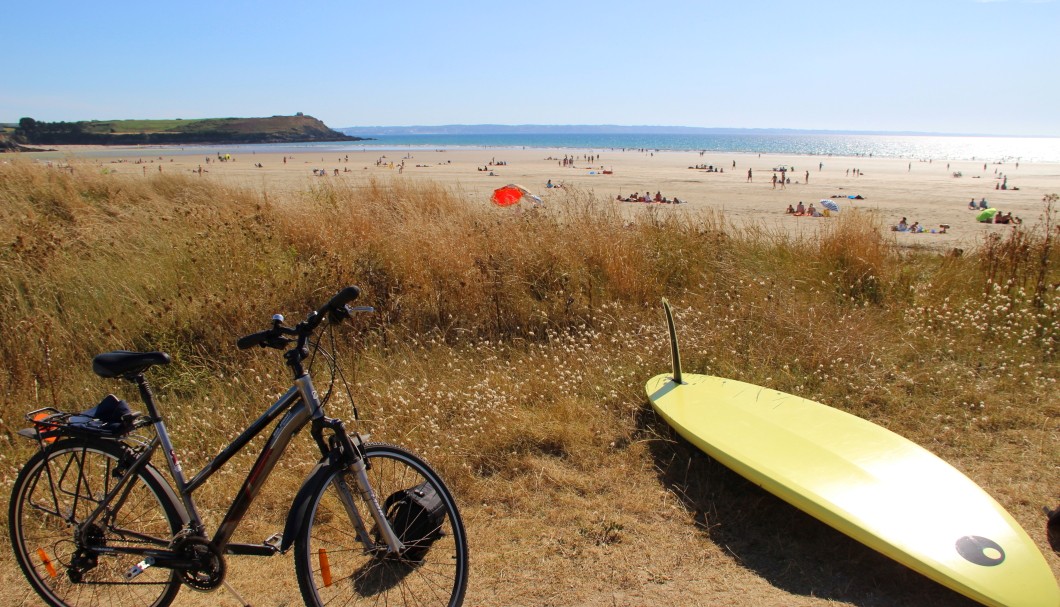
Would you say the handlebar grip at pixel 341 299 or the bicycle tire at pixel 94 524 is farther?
the bicycle tire at pixel 94 524

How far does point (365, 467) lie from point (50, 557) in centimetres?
186

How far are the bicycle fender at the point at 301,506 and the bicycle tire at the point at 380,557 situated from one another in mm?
17

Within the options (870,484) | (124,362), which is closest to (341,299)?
(124,362)

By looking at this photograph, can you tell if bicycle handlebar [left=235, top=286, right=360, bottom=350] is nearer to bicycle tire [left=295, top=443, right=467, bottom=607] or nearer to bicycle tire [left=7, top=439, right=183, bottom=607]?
bicycle tire [left=295, top=443, right=467, bottom=607]

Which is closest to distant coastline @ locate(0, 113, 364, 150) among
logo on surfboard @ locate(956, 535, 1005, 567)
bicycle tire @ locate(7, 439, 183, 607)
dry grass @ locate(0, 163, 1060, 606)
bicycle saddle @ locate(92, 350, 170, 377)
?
dry grass @ locate(0, 163, 1060, 606)

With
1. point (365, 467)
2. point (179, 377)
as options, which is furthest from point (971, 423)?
point (179, 377)

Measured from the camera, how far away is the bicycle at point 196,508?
2.40m

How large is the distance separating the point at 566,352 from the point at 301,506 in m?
3.32

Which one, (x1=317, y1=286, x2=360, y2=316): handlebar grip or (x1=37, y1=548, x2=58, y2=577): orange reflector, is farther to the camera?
(x1=37, y1=548, x2=58, y2=577): orange reflector

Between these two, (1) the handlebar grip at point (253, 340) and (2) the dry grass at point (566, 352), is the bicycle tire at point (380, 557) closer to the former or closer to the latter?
(2) the dry grass at point (566, 352)

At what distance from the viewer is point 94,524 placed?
2666 mm

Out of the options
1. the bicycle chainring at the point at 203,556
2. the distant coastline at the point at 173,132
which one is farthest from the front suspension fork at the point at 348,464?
the distant coastline at the point at 173,132

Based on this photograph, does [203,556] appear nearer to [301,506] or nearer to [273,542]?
[273,542]

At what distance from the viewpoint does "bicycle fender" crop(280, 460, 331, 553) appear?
2330 millimetres
